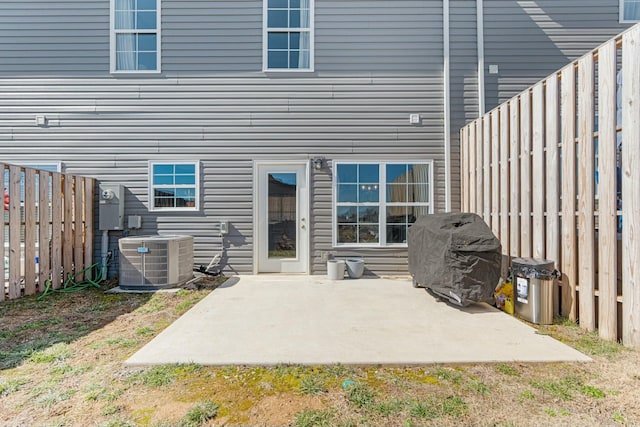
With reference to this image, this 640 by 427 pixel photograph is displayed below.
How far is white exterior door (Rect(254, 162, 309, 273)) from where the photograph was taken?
574 cm

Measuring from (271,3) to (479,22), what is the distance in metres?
3.90

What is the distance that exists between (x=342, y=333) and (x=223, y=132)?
4.33 m

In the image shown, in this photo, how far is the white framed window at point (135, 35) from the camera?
574 centimetres

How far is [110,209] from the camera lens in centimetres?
542

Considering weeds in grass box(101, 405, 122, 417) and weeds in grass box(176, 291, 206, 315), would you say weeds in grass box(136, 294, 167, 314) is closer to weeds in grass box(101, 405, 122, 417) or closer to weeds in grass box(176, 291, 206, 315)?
weeds in grass box(176, 291, 206, 315)

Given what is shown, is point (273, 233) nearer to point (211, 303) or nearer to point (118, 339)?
point (211, 303)

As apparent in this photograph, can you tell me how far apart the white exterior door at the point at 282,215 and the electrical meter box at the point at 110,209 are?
2.47 m

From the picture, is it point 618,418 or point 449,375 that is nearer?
point 618,418

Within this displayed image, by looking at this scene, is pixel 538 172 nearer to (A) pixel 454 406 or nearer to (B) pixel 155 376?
(A) pixel 454 406

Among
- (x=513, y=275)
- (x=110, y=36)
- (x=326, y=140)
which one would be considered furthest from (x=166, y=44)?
(x=513, y=275)

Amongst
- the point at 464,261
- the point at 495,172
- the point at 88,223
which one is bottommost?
the point at 464,261

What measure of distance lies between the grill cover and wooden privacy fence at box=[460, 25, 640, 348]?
68cm

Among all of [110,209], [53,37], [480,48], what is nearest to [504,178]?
[480,48]

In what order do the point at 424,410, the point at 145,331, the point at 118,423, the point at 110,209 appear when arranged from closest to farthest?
1. the point at 118,423
2. the point at 424,410
3. the point at 145,331
4. the point at 110,209
